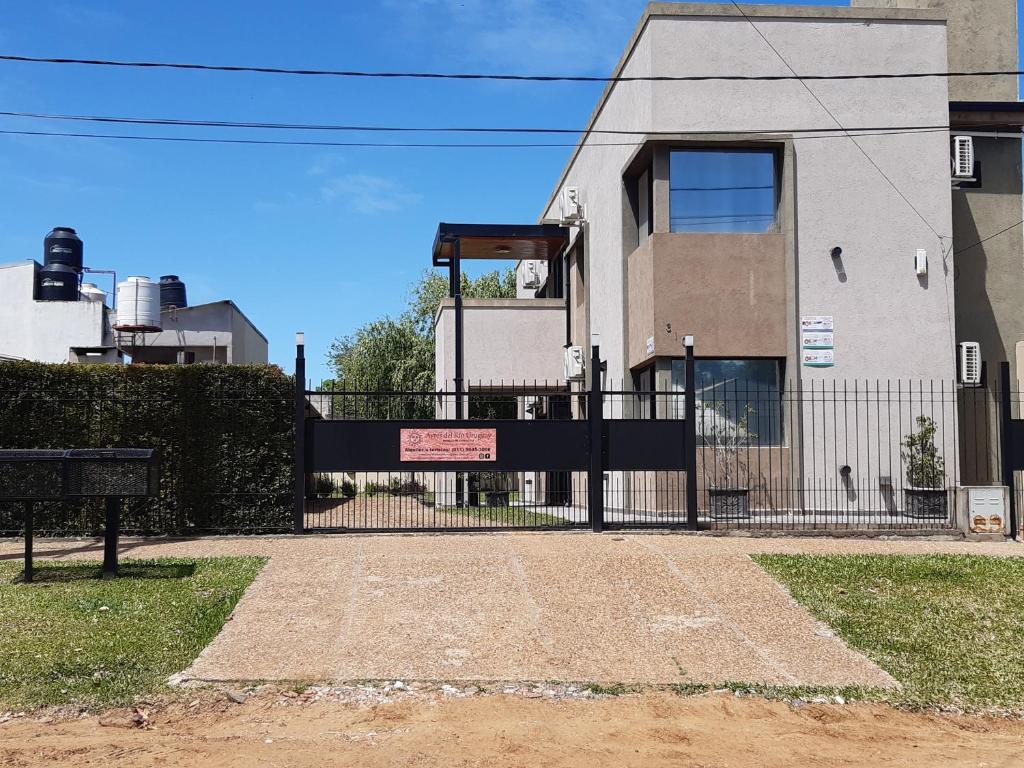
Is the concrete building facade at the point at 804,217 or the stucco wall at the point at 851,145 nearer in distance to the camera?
the concrete building facade at the point at 804,217

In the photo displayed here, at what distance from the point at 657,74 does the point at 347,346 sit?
37.3m

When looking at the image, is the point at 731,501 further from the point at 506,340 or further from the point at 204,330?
the point at 204,330

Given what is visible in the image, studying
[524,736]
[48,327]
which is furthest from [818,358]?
[48,327]

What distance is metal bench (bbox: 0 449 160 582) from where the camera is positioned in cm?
975

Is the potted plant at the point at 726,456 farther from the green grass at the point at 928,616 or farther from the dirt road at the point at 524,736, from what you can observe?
the dirt road at the point at 524,736

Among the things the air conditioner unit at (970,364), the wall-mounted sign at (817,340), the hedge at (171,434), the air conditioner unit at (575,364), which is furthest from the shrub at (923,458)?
the hedge at (171,434)

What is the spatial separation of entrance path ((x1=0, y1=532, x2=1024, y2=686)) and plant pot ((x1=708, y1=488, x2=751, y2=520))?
7.26 feet

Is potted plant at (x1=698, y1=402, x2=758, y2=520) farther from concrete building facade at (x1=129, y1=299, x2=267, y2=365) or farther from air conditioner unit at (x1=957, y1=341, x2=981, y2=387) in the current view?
concrete building facade at (x1=129, y1=299, x2=267, y2=365)

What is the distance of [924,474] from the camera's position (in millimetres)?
15859

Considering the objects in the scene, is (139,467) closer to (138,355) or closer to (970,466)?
(970,466)

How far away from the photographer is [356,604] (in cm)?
960

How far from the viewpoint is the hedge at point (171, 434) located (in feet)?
44.5

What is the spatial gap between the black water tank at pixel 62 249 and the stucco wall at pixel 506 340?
17.3m

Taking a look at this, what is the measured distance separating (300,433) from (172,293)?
2334 cm
